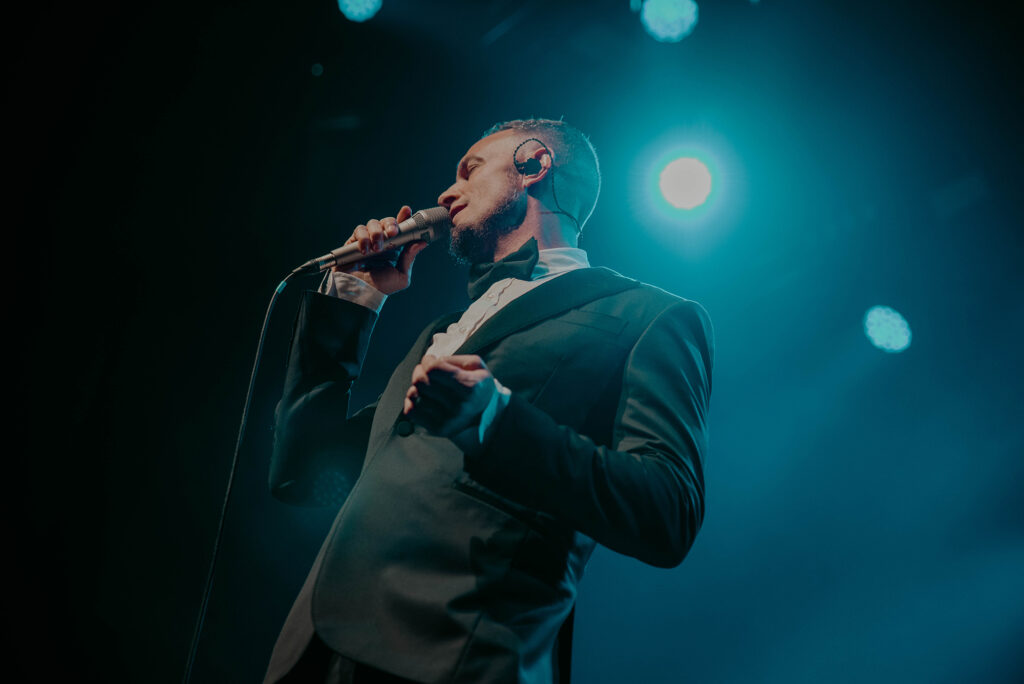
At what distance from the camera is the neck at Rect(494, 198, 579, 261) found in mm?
1700

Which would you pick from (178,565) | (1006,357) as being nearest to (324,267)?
(178,565)

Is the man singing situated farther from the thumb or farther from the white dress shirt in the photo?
the thumb

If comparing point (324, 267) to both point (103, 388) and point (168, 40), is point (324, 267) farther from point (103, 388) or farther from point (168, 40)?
point (168, 40)

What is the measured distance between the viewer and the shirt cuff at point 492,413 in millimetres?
829

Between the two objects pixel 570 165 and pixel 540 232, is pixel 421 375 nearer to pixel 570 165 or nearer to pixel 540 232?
pixel 540 232

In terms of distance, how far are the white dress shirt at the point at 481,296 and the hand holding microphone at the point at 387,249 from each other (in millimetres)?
43

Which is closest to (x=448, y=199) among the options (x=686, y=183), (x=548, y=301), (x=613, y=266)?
(x=548, y=301)

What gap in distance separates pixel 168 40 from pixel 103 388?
1.52 metres

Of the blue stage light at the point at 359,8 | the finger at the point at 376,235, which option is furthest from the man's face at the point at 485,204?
the blue stage light at the point at 359,8

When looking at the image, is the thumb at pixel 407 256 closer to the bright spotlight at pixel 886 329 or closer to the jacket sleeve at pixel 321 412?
the jacket sleeve at pixel 321 412

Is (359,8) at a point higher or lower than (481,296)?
higher

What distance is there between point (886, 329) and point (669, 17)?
2074mm

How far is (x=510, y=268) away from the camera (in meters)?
1.50

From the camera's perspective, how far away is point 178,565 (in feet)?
6.80
